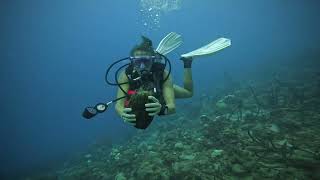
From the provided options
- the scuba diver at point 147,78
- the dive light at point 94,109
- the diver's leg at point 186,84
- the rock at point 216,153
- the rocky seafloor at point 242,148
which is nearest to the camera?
the dive light at point 94,109

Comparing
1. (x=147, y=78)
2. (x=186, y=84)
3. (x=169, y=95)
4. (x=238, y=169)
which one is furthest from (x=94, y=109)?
(x=238, y=169)

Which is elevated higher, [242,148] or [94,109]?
[94,109]

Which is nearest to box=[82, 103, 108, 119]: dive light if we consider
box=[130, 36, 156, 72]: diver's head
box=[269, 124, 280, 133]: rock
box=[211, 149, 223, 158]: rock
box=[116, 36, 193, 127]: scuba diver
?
box=[116, 36, 193, 127]: scuba diver

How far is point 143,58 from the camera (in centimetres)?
468

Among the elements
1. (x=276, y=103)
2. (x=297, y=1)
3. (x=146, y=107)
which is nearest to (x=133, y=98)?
(x=146, y=107)

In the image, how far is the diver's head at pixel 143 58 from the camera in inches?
184

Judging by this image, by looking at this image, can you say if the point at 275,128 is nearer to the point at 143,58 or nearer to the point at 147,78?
the point at 147,78

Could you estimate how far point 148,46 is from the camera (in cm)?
503

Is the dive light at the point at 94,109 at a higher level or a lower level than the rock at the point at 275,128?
higher

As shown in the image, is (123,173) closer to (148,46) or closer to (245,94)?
(148,46)

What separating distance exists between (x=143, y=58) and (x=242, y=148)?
15.0 ft

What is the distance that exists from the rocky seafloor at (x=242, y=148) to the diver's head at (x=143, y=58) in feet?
11.7

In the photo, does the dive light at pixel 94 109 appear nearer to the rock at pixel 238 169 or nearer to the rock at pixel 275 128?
the rock at pixel 238 169

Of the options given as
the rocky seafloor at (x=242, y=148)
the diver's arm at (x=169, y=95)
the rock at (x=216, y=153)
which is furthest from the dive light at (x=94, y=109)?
the rock at (x=216, y=153)
